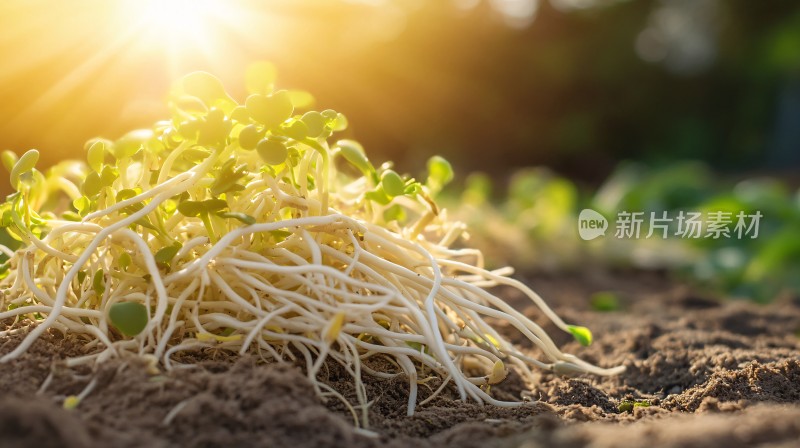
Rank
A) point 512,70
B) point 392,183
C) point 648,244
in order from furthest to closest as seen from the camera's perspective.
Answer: point 512,70
point 648,244
point 392,183

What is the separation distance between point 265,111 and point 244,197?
22cm

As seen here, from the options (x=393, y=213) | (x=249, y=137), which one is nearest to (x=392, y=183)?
(x=393, y=213)

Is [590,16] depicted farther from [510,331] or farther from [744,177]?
[510,331]

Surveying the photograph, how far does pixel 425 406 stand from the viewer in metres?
Answer: 1.43

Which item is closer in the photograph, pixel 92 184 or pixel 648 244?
pixel 92 184

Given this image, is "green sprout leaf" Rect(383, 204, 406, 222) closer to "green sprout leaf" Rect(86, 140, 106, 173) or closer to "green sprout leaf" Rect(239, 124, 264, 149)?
"green sprout leaf" Rect(239, 124, 264, 149)

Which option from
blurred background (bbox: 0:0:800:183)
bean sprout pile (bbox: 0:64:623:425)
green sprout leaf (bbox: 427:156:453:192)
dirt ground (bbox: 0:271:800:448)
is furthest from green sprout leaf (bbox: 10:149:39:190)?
blurred background (bbox: 0:0:800:183)

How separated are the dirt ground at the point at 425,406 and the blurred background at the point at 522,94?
69.1 inches

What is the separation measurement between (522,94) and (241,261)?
9.44 meters

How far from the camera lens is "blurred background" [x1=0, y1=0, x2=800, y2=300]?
4121 mm

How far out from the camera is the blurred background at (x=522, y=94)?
162 inches

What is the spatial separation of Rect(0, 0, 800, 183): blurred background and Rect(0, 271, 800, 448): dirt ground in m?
3.95

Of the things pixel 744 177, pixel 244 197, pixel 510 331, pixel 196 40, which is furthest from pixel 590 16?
pixel 244 197

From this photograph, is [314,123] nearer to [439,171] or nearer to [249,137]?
[249,137]
